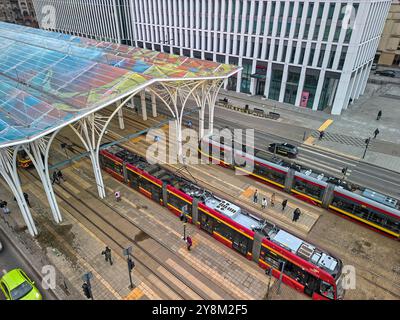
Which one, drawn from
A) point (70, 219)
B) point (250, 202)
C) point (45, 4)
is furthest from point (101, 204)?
point (45, 4)

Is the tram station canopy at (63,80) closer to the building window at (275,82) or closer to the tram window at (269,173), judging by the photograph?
the tram window at (269,173)

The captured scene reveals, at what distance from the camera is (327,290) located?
16.8m

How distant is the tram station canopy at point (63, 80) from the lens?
20.4 meters

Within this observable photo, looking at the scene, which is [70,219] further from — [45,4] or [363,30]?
[45,4]

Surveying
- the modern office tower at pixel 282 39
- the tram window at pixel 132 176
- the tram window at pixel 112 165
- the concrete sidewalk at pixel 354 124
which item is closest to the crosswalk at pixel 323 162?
the concrete sidewalk at pixel 354 124

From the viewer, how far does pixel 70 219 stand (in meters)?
25.0

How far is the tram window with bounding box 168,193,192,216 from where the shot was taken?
77.1 feet

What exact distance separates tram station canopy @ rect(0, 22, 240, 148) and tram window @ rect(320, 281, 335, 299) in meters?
19.8

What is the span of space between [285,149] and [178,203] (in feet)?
59.3

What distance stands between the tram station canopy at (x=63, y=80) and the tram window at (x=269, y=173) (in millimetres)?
11530

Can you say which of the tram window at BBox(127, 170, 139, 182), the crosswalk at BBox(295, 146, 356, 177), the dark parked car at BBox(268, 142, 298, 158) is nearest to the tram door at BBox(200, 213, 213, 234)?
the tram window at BBox(127, 170, 139, 182)

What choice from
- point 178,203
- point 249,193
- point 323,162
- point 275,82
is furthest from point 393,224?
point 275,82

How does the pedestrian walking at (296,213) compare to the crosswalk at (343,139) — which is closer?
the pedestrian walking at (296,213)

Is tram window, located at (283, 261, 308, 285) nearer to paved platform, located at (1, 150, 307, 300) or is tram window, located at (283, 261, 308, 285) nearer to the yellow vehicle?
paved platform, located at (1, 150, 307, 300)
